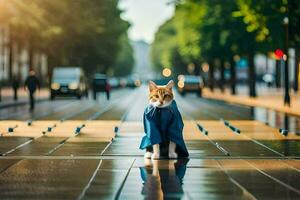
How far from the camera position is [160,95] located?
542 inches

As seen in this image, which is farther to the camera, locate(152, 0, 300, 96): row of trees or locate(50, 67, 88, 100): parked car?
locate(50, 67, 88, 100): parked car

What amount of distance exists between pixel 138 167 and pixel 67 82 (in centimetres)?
4554

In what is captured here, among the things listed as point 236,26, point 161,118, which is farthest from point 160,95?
point 236,26

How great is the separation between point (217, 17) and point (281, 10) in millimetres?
16640

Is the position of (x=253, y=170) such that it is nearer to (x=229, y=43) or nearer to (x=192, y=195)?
(x=192, y=195)

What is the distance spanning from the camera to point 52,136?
69.2 feet

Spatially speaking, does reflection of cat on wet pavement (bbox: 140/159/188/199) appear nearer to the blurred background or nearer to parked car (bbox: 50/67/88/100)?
the blurred background

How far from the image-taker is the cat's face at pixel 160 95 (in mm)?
13711

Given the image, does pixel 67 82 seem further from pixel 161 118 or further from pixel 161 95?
pixel 161 95

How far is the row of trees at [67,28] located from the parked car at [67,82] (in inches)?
181

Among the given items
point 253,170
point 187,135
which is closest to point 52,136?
point 187,135

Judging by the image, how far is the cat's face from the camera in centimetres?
1371

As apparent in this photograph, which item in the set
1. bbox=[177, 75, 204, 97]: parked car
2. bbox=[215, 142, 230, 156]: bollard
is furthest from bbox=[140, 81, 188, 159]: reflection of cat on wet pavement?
bbox=[177, 75, 204, 97]: parked car

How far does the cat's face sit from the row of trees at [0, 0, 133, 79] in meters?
46.5
